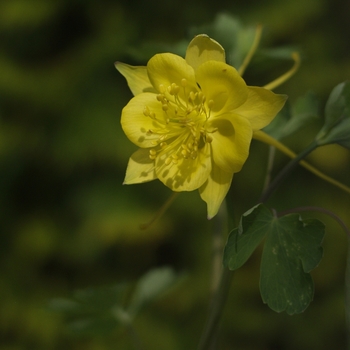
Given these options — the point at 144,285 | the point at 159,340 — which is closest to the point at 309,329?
the point at 159,340

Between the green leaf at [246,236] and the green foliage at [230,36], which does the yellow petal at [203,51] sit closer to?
the green leaf at [246,236]

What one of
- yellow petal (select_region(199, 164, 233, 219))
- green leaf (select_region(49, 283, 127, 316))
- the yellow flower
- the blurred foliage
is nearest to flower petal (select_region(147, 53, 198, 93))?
the yellow flower

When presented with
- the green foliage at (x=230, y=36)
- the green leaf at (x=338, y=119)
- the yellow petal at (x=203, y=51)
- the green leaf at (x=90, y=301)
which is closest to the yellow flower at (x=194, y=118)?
the yellow petal at (x=203, y=51)

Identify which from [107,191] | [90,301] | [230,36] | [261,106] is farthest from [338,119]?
[107,191]

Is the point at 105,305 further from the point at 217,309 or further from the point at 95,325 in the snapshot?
the point at 217,309

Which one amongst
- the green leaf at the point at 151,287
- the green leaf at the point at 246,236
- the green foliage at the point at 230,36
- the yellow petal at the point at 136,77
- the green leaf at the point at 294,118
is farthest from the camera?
the green leaf at the point at 151,287

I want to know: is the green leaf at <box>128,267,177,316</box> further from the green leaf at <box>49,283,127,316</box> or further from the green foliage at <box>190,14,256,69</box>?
the green foliage at <box>190,14,256,69</box>
